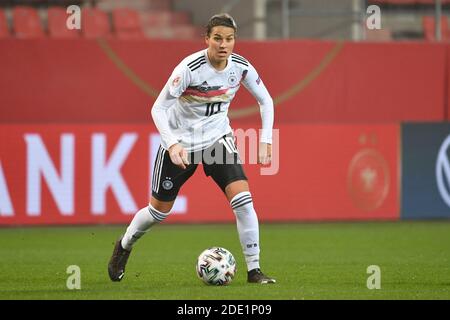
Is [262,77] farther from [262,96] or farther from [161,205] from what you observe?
[161,205]

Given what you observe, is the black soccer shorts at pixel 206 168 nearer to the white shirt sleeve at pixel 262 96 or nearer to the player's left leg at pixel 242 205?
the player's left leg at pixel 242 205

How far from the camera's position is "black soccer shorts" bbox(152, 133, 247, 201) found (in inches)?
338

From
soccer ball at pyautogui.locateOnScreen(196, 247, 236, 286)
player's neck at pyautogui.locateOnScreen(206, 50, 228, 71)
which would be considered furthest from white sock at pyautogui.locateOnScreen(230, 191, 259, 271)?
player's neck at pyautogui.locateOnScreen(206, 50, 228, 71)

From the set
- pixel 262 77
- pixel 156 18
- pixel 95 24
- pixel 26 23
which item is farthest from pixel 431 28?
pixel 26 23

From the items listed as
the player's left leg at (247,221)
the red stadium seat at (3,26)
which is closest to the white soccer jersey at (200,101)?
the player's left leg at (247,221)

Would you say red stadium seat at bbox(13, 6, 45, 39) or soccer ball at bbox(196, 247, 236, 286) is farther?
red stadium seat at bbox(13, 6, 45, 39)

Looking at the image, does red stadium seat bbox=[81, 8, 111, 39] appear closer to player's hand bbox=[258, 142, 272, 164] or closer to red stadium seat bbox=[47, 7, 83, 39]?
red stadium seat bbox=[47, 7, 83, 39]

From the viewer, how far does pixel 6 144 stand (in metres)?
15.5

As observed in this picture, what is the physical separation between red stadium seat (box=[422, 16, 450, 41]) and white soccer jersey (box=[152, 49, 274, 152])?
31.5 feet

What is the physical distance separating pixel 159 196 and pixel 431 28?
10.4 metres

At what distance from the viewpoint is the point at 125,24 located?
17.5 meters

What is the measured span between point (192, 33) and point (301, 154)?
9.84 feet
